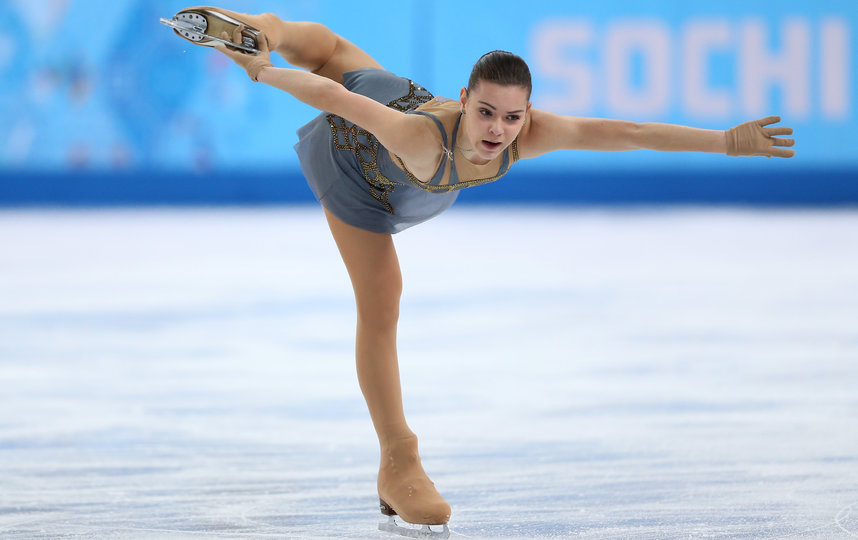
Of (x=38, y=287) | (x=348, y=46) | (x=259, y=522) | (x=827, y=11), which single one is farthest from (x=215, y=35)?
(x=827, y=11)

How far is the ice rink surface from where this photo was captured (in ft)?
8.21

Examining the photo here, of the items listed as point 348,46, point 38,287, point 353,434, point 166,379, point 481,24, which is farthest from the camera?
point 481,24

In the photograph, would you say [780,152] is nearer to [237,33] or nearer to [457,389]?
[237,33]

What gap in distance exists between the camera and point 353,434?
10.6 ft

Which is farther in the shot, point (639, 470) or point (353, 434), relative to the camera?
point (353, 434)

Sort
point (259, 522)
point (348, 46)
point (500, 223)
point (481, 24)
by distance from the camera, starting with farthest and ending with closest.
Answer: point (481, 24) < point (500, 223) < point (348, 46) < point (259, 522)

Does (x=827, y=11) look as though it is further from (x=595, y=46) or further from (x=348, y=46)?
(x=348, y=46)

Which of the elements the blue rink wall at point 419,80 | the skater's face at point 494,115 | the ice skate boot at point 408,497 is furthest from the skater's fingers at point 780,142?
the blue rink wall at point 419,80

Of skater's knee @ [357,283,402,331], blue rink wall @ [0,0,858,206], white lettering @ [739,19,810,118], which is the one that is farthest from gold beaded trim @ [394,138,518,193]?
white lettering @ [739,19,810,118]

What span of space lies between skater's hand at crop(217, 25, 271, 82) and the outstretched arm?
582 mm

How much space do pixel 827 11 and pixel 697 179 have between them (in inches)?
66.9

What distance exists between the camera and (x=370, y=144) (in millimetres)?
2678

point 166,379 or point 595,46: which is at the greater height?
point 595,46

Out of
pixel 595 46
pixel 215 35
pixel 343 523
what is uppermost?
pixel 595 46
